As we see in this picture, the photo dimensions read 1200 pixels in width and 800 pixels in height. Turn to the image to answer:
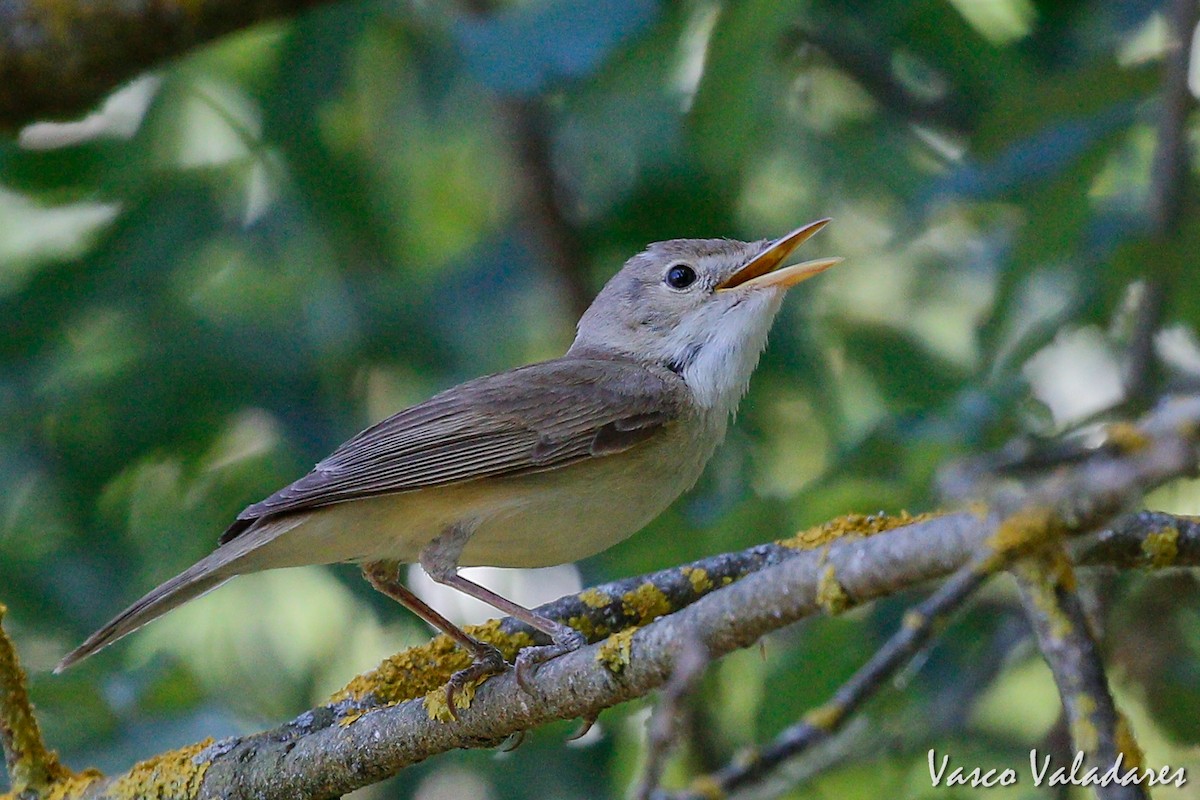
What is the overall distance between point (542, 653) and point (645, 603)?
1.32 ft

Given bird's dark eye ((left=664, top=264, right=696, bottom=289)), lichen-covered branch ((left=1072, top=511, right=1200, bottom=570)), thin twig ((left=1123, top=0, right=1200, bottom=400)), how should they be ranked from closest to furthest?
lichen-covered branch ((left=1072, top=511, right=1200, bottom=570)), thin twig ((left=1123, top=0, right=1200, bottom=400)), bird's dark eye ((left=664, top=264, right=696, bottom=289))

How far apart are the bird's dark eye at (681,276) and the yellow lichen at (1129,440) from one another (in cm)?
341

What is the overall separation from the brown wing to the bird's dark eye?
0.59m

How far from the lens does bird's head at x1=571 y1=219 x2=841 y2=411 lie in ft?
15.4

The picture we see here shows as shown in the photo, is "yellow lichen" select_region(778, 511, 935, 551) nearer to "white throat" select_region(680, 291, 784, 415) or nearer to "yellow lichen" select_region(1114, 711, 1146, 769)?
"yellow lichen" select_region(1114, 711, 1146, 769)

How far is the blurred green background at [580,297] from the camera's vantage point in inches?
170

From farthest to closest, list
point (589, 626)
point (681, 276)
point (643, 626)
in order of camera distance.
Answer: point (681, 276)
point (589, 626)
point (643, 626)

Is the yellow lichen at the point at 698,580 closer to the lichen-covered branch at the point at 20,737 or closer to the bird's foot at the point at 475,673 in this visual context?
the bird's foot at the point at 475,673

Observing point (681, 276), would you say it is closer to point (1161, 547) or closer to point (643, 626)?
point (643, 626)

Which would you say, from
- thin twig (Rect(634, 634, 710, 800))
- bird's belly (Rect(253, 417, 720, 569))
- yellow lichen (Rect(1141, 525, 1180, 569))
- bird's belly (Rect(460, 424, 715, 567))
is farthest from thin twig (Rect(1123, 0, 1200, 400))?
thin twig (Rect(634, 634, 710, 800))

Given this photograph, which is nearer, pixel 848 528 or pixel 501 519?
pixel 848 528

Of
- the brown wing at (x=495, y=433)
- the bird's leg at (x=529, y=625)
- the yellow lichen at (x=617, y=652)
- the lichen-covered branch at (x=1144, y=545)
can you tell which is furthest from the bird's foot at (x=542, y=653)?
the lichen-covered branch at (x=1144, y=545)

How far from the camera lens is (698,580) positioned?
11.3 feet

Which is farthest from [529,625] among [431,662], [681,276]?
[681,276]
